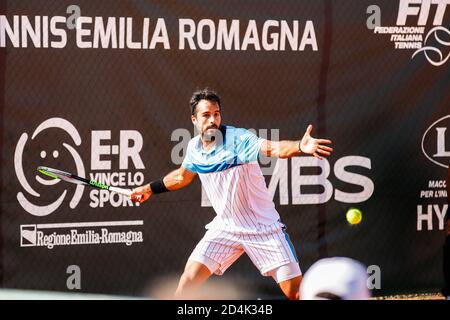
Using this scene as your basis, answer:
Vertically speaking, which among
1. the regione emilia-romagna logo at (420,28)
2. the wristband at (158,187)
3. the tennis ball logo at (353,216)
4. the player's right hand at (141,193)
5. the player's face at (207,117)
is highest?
the regione emilia-romagna logo at (420,28)

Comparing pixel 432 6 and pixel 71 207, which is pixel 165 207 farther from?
pixel 432 6

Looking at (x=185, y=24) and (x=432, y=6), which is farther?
(x=432, y=6)

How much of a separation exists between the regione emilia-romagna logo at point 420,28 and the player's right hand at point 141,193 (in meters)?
2.53

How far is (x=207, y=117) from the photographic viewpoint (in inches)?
281

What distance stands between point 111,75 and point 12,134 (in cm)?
94

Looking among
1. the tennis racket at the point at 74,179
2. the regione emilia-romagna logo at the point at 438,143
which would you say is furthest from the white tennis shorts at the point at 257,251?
the regione emilia-romagna logo at the point at 438,143

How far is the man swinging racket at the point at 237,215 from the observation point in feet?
22.0

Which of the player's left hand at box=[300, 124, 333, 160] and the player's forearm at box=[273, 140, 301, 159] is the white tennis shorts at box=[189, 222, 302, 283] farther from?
the player's left hand at box=[300, 124, 333, 160]

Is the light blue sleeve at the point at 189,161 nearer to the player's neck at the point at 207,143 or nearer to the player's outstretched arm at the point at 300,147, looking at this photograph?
the player's neck at the point at 207,143

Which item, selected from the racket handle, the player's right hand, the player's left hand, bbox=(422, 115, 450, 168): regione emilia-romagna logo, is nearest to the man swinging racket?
the player's right hand

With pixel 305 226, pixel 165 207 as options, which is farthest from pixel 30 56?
pixel 305 226

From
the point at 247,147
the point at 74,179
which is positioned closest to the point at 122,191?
the point at 74,179

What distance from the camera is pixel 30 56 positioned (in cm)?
728
